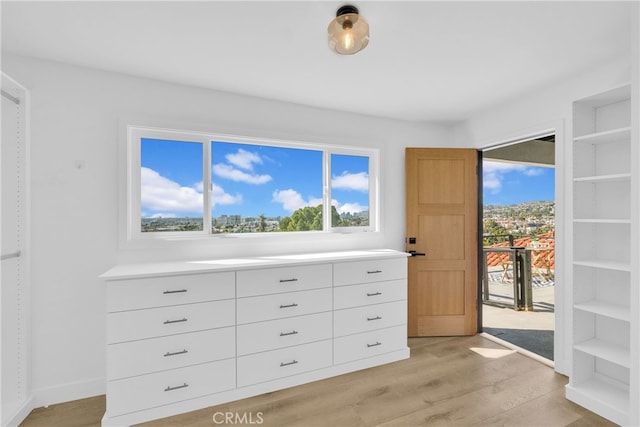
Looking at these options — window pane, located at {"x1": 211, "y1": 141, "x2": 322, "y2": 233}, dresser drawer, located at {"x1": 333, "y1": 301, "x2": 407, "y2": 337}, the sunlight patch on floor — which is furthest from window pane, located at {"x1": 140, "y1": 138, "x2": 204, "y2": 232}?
the sunlight patch on floor

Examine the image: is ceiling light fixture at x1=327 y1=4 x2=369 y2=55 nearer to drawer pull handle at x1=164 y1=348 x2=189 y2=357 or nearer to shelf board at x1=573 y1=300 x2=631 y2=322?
drawer pull handle at x1=164 y1=348 x2=189 y2=357

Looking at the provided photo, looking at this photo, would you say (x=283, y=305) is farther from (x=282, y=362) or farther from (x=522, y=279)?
(x=522, y=279)

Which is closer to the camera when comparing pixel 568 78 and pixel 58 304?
pixel 58 304

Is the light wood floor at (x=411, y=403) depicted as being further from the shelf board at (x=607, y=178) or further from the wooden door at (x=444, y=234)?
the shelf board at (x=607, y=178)

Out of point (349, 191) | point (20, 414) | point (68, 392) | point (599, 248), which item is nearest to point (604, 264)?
point (599, 248)

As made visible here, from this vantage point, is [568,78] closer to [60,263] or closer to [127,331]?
[127,331]

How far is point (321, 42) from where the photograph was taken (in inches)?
74.9

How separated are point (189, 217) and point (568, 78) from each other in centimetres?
337

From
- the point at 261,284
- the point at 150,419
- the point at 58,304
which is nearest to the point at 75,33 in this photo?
the point at 58,304

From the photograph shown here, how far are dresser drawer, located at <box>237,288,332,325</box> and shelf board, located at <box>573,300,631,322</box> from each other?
6.07 feet

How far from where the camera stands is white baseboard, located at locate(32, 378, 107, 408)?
2.08 meters

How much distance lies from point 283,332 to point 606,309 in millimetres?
2301

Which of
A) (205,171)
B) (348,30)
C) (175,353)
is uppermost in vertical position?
(348,30)

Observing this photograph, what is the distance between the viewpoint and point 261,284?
2.29 metres
